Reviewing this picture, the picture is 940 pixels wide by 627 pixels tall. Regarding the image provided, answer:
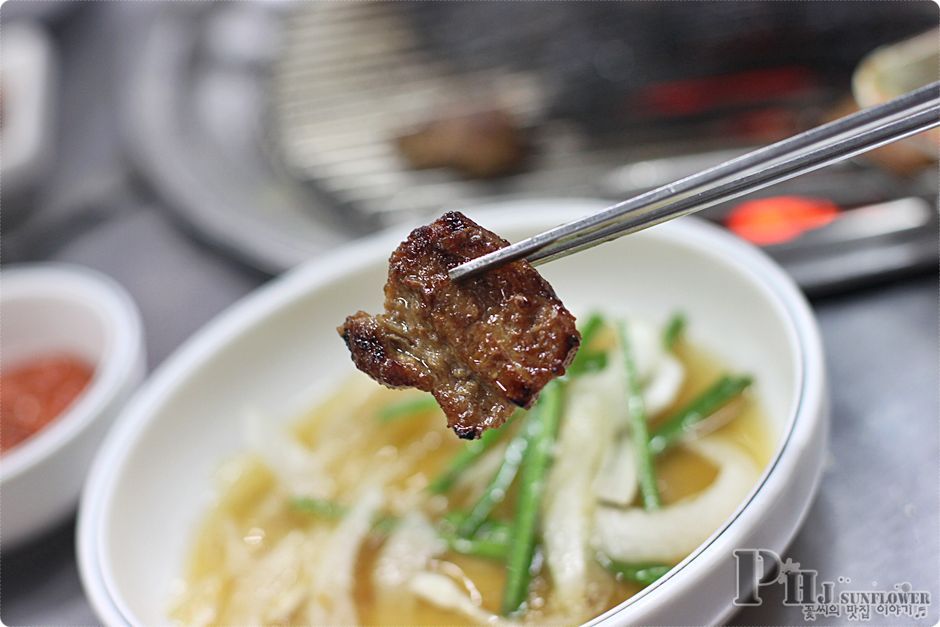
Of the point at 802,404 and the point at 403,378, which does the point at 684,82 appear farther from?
the point at 403,378

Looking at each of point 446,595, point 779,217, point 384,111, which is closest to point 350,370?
point 446,595

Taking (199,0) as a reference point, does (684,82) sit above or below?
below

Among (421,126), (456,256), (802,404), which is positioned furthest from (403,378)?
(421,126)

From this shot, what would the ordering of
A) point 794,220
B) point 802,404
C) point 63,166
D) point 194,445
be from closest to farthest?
1. point 802,404
2. point 194,445
3. point 794,220
4. point 63,166

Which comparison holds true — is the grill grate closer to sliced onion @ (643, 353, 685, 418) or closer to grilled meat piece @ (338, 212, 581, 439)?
sliced onion @ (643, 353, 685, 418)

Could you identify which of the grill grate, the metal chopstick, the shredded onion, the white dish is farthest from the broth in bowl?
the white dish

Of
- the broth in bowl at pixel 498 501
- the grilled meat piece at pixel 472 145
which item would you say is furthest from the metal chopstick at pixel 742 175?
the grilled meat piece at pixel 472 145
